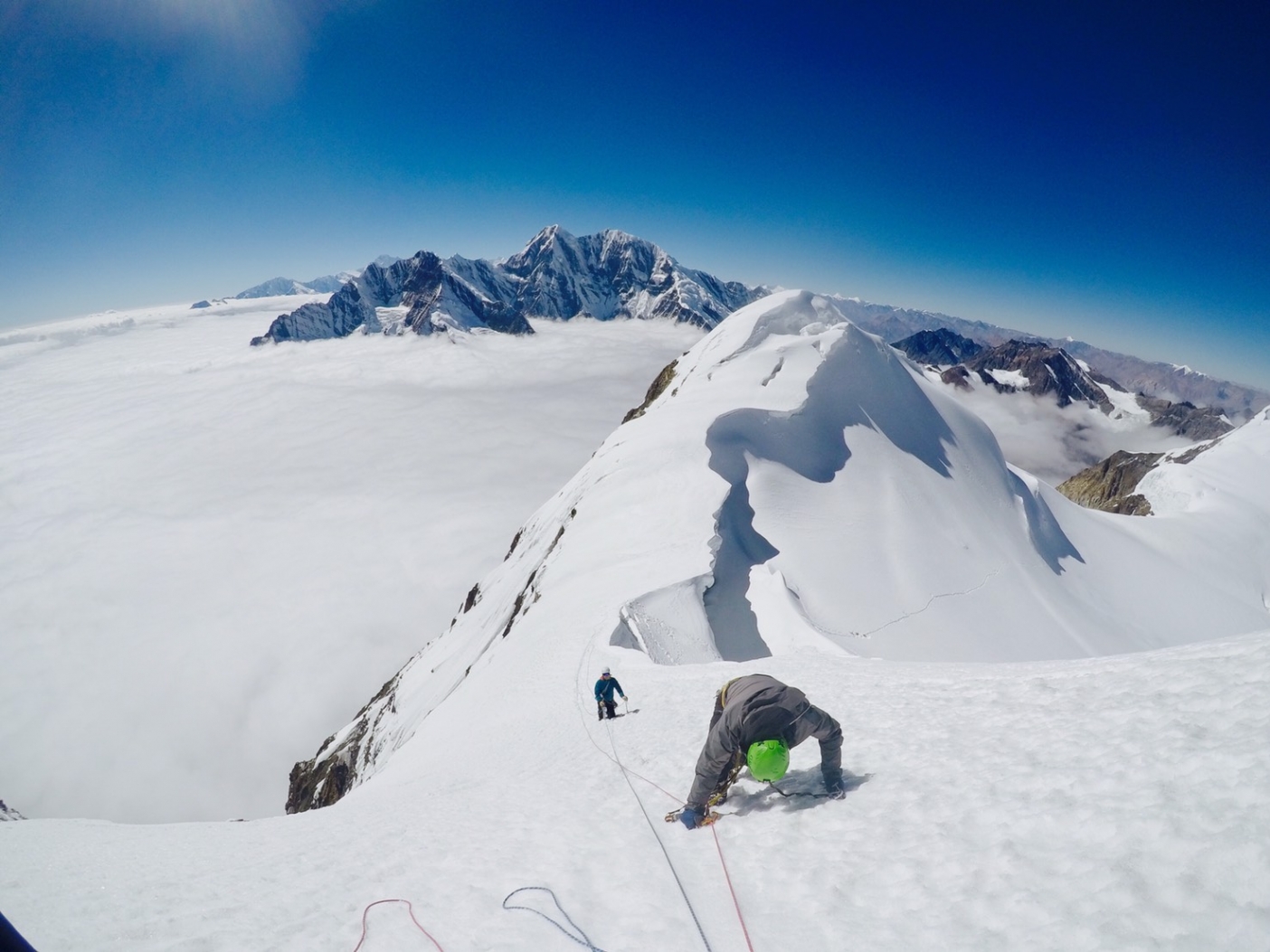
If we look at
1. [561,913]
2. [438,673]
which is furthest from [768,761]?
[438,673]

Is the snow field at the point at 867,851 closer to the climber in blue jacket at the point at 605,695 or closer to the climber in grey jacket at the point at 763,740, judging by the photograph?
the climber in grey jacket at the point at 763,740

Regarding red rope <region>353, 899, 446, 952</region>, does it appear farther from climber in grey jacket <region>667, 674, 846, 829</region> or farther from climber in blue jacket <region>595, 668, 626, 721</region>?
climber in blue jacket <region>595, 668, 626, 721</region>

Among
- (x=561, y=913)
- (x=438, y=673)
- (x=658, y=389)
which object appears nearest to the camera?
(x=561, y=913)

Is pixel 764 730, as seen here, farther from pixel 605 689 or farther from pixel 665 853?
pixel 605 689

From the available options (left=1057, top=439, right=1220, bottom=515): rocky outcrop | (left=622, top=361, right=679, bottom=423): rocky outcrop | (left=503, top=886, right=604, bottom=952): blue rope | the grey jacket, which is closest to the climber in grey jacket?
the grey jacket

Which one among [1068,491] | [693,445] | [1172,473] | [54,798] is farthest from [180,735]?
[1068,491]

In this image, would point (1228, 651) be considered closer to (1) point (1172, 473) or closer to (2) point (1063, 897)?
(2) point (1063, 897)
